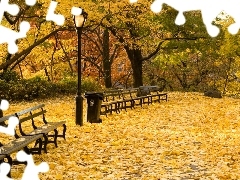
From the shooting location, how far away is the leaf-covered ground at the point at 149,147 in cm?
777

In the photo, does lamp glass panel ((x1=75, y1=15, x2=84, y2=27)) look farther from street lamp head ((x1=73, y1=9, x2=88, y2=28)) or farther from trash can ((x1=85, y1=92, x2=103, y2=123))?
trash can ((x1=85, y1=92, x2=103, y2=123))

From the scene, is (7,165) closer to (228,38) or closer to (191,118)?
(191,118)

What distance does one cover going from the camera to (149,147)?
10164 mm

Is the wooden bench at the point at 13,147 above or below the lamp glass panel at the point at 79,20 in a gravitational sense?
below

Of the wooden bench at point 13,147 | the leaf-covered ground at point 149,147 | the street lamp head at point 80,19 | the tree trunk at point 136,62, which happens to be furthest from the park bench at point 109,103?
the tree trunk at point 136,62

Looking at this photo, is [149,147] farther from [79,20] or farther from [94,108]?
[79,20]

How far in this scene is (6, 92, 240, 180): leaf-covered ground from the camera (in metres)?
7.77

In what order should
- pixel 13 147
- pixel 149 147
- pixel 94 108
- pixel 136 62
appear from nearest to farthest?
pixel 13 147 → pixel 149 147 → pixel 94 108 → pixel 136 62

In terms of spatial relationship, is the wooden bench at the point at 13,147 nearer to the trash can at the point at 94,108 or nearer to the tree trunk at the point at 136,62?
the trash can at the point at 94,108

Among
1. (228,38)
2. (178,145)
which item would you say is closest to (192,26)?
(228,38)

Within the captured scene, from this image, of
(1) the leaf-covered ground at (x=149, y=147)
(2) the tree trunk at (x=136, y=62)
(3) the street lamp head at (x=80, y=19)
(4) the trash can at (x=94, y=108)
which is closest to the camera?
(1) the leaf-covered ground at (x=149, y=147)

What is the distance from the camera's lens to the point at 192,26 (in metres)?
23.0

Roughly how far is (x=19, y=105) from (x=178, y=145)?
1077 centimetres

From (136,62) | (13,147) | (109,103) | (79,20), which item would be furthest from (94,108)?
(136,62)
